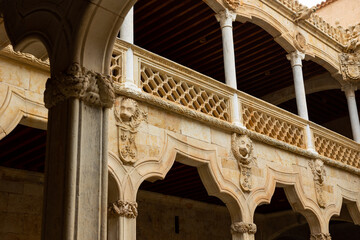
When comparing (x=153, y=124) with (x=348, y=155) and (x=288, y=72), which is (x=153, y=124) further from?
(x=288, y=72)

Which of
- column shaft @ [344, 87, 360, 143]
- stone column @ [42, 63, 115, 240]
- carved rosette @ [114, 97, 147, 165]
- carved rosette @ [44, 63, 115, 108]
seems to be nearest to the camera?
stone column @ [42, 63, 115, 240]

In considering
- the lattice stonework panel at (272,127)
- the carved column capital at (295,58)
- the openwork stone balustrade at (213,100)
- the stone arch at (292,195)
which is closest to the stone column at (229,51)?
the openwork stone balustrade at (213,100)

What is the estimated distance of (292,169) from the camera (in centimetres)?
925

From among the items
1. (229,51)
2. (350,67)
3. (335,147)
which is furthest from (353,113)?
(229,51)

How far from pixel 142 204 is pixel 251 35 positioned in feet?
14.0

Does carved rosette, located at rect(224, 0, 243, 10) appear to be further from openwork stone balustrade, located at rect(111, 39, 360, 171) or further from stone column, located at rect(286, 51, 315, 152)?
stone column, located at rect(286, 51, 315, 152)

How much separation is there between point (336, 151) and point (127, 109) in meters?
5.81

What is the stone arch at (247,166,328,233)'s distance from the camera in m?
8.42

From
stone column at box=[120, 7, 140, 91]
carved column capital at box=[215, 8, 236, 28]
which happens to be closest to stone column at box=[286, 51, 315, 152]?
carved column capital at box=[215, 8, 236, 28]

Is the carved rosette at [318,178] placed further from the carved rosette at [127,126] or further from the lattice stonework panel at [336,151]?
the carved rosette at [127,126]

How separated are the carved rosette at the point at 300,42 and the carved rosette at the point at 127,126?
5.29 meters

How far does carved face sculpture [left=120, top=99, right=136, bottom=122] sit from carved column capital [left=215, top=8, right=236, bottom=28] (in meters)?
3.28

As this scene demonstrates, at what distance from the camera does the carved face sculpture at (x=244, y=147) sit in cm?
812

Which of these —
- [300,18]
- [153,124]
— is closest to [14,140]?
[153,124]
